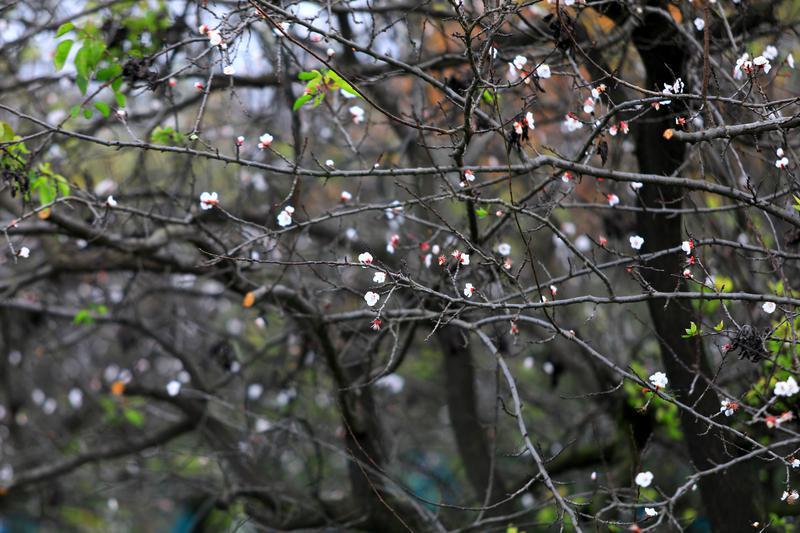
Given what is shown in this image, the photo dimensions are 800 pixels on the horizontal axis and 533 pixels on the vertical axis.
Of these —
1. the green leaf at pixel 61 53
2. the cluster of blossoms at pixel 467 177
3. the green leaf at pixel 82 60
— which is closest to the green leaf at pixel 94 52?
the green leaf at pixel 82 60

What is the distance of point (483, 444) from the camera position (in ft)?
25.5

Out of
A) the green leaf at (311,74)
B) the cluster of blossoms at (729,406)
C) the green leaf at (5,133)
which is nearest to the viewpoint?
the cluster of blossoms at (729,406)

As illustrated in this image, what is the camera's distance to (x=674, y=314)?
528 centimetres

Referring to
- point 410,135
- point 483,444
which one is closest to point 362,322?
point 410,135

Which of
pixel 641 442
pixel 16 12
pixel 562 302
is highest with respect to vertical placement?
pixel 16 12

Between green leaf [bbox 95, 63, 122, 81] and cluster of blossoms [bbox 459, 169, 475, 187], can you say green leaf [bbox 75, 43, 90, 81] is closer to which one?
green leaf [bbox 95, 63, 122, 81]

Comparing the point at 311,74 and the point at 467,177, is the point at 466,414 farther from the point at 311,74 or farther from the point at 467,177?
the point at 311,74

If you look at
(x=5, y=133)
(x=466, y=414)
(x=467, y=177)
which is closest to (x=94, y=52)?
(x=5, y=133)

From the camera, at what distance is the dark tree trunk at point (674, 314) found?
5.15 meters

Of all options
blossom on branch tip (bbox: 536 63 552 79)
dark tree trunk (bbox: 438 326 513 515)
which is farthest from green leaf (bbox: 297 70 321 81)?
dark tree trunk (bbox: 438 326 513 515)

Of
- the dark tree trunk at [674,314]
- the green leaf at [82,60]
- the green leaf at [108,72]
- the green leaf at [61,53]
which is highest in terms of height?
the green leaf at [61,53]

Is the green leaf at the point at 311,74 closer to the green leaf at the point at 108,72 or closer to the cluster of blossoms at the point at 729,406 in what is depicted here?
the green leaf at the point at 108,72

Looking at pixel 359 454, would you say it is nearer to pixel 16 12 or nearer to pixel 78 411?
pixel 16 12

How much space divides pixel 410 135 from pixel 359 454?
2.40 metres
